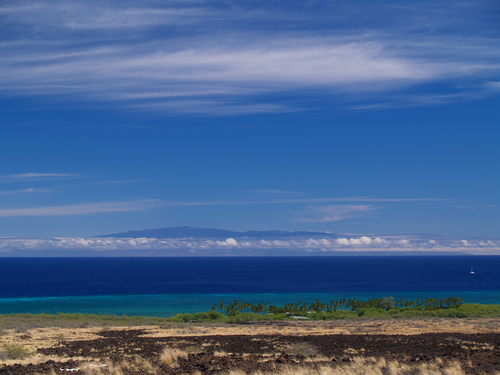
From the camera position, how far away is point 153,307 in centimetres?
7106

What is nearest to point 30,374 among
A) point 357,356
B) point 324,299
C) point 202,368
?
point 202,368

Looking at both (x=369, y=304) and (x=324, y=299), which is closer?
(x=369, y=304)

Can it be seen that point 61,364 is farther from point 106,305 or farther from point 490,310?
point 106,305

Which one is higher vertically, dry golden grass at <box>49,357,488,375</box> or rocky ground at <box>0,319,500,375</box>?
dry golden grass at <box>49,357,488,375</box>

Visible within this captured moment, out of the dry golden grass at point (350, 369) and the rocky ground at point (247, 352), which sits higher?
the dry golden grass at point (350, 369)

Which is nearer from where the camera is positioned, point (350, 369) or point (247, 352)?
point (350, 369)

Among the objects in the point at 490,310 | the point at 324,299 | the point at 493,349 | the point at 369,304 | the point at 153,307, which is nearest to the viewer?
the point at 493,349

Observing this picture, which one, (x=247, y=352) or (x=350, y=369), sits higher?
(x=350, y=369)

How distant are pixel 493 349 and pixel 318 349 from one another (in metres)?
6.91

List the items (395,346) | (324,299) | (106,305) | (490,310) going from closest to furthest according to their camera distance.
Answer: (395,346)
(490,310)
(106,305)
(324,299)

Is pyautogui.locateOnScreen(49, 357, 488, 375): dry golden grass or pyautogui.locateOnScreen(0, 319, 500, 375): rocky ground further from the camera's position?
Answer: pyautogui.locateOnScreen(0, 319, 500, 375): rocky ground

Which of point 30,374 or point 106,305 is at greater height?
point 30,374

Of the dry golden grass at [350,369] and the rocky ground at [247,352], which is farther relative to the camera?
the rocky ground at [247,352]

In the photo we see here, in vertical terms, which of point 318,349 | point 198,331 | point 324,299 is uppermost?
point 318,349
